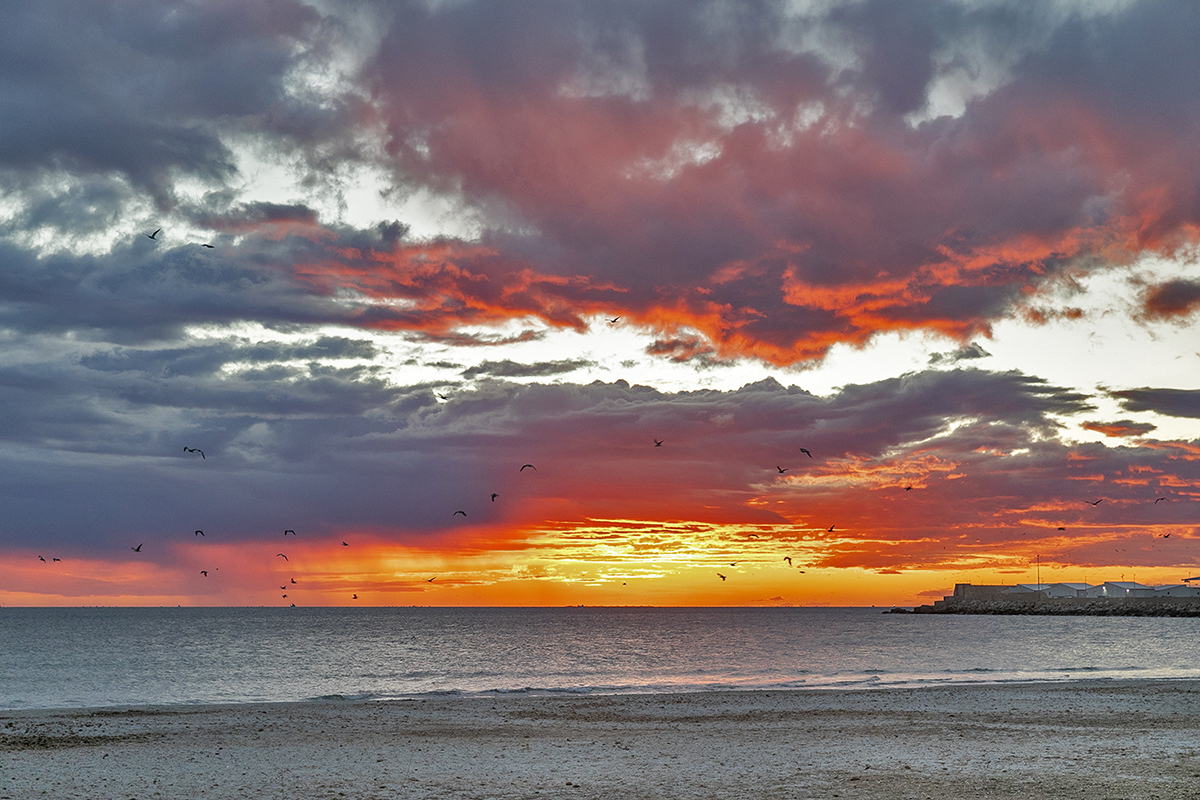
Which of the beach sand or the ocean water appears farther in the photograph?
the ocean water

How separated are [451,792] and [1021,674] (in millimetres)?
54244

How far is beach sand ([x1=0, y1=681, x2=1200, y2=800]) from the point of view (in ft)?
62.1

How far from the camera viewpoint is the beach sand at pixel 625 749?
18938 mm

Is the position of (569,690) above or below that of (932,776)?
below

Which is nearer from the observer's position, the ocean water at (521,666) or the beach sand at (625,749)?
the beach sand at (625,749)

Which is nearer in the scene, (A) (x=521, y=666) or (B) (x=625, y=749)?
(B) (x=625, y=749)

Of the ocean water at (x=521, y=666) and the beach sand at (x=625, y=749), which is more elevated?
the beach sand at (x=625, y=749)

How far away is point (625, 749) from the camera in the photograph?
24.7m

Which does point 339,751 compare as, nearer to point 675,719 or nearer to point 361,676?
point 675,719

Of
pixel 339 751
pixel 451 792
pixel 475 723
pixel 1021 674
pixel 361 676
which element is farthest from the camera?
pixel 361 676

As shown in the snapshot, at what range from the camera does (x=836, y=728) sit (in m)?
29.3

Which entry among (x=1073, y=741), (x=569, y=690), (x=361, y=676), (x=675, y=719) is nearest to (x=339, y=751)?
(x=675, y=719)

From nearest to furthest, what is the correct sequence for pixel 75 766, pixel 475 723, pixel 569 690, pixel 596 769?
pixel 596 769 → pixel 75 766 → pixel 475 723 → pixel 569 690

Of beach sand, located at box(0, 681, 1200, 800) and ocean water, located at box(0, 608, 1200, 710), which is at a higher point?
beach sand, located at box(0, 681, 1200, 800)
